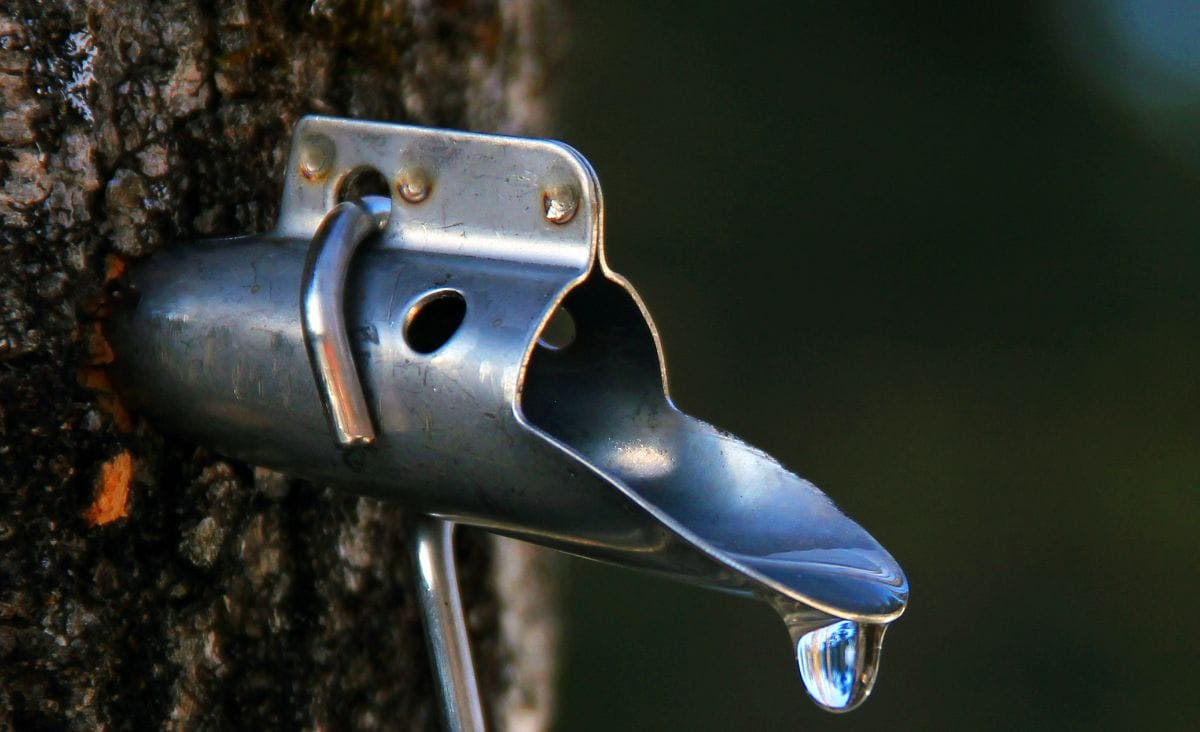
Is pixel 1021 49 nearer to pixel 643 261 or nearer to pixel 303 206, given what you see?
pixel 643 261

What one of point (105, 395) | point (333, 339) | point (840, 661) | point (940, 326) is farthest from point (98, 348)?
point (940, 326)

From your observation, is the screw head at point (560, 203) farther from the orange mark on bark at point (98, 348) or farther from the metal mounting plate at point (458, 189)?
the orange mark on bark at point (98, 348)

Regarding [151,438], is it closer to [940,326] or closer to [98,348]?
[98,348]

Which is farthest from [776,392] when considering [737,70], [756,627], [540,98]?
[540,98]

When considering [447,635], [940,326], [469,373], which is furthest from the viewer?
[940,326]

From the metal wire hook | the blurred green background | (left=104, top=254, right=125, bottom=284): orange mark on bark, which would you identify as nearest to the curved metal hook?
the metal wire hook

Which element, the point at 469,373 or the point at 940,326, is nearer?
the point at 469,373
